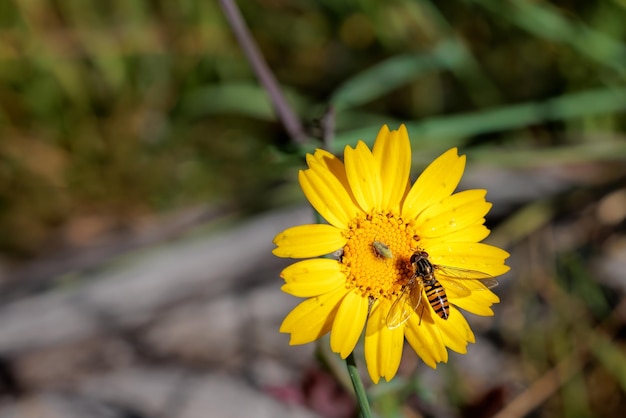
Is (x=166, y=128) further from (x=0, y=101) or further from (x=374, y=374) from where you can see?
(x=374, y=374)

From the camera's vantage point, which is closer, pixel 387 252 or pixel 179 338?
pixel 387 252

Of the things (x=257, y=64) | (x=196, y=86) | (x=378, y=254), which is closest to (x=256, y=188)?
(x=196, y=86)

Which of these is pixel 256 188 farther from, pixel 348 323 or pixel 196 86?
pixel 348 323

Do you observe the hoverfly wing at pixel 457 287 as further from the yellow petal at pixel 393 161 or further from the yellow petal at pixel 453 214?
the yellow petal at pixel 393 161

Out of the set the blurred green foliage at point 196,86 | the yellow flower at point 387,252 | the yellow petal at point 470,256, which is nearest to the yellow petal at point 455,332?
the yellow flower at point 387,252

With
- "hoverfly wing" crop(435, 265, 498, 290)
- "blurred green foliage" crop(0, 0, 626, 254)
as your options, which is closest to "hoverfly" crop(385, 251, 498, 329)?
"hoverfly wing" crop(435, 265, 498, 290)

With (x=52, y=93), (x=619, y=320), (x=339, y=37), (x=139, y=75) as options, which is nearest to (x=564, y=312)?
(x=619, y=320)

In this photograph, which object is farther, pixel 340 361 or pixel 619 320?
pixel 619 320
